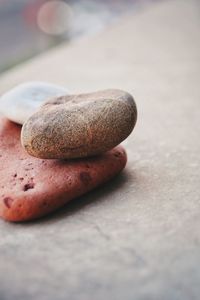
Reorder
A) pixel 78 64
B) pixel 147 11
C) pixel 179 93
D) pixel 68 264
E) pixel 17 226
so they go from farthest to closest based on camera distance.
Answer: pixel 147 11, pixel 78 64, pixel 179 93, pixel 17 226, pixel 68 264

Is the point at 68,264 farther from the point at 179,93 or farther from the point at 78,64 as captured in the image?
the point at 78,64

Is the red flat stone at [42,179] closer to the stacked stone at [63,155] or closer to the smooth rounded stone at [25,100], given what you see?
the stacked stone at [63,155]

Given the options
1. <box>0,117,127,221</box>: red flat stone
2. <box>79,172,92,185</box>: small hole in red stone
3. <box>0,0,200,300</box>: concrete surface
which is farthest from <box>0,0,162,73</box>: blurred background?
<box>79,172,92,185</box>: small hole in red stone

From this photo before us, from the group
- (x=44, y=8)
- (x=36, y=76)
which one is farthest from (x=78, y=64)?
(x=44, y=8)

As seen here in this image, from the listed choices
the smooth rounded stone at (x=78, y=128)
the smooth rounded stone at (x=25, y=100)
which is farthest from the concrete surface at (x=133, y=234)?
the smooth rounded stone at (x=25, y=100)

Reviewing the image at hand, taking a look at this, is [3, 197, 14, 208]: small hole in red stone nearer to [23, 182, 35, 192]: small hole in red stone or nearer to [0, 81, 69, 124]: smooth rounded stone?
[23, 182, 35, 192]: small hole in red stone

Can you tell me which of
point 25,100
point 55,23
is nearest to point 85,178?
point 25,100
